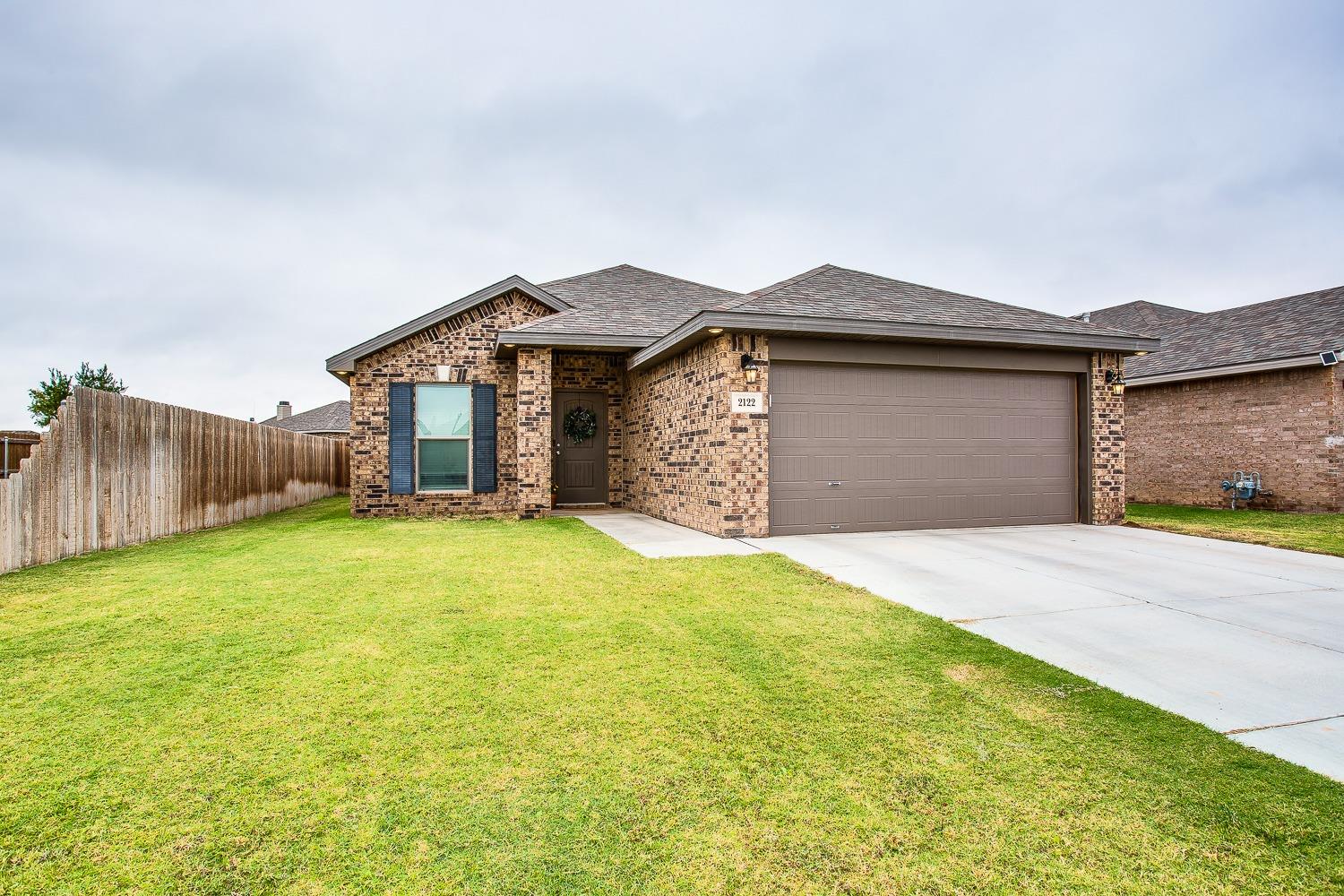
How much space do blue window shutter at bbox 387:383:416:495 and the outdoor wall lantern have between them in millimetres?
6587

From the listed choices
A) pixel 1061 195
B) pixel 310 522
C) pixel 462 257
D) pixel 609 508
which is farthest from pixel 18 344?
pixel 1061 195

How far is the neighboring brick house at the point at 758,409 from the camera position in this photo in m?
8.05

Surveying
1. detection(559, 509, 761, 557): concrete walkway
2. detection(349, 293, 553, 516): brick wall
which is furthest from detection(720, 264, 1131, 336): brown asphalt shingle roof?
detection(349, 293, 553, 516): brick wall

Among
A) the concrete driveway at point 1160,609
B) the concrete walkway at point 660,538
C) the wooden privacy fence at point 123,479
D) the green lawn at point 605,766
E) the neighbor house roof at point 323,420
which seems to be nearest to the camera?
the green lawn at point 605,766

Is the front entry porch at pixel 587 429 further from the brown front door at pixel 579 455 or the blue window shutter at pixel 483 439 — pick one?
the blue window shutter at pixel 483 439

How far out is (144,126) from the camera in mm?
11086

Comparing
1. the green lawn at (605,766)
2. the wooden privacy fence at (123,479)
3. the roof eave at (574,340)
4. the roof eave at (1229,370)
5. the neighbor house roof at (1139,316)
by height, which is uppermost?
the neighbor house roof at (1139,316)

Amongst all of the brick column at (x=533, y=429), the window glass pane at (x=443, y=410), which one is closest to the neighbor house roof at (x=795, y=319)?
the brick column at (x=533, y=429)

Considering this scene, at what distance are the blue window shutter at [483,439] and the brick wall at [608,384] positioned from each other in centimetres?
126

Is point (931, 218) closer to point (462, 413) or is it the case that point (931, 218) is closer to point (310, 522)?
point (462, 413)

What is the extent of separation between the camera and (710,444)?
320 inches

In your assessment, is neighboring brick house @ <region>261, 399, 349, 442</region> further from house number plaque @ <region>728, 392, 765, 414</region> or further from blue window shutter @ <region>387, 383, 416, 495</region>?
house number plaque @ <region>728, 392, 765, 414</region>

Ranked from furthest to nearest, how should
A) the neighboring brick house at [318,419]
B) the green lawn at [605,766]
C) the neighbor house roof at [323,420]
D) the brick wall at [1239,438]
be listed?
the neighbor house roof at [323,420] < the neighboring brick house at [318,419] < the brick wall at [1239,438] < the green lawn at [605,766]

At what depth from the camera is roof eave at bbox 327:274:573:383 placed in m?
10.9
